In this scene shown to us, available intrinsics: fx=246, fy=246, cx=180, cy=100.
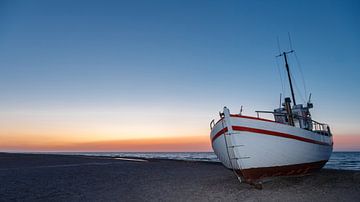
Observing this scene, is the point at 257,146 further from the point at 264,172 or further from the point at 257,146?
the point at 264,172

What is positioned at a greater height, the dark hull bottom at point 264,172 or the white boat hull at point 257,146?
the white boat hull at point 257,146

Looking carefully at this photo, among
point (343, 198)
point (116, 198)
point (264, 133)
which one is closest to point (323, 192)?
point (343, 198)

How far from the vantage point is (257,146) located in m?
11.5

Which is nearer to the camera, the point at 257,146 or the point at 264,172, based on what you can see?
the point at 257,146

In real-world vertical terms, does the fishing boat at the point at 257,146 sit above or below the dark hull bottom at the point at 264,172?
above

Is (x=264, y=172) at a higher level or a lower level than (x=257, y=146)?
lower

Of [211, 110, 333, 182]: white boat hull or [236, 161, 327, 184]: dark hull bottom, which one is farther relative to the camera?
[236, 161, 327, 184]: dark hull bottom

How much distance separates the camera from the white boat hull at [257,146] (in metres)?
11.5

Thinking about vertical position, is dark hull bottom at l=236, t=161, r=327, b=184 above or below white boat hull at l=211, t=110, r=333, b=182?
below

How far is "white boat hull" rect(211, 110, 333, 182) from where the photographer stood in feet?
37.7

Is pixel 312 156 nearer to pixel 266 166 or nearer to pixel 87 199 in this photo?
pixel 266 166

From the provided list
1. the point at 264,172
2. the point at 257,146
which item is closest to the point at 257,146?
the point at 257,146

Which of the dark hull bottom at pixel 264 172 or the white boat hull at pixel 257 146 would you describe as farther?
the dark hull bottom at pixel 264 172

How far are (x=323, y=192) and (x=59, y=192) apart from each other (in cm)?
1141
